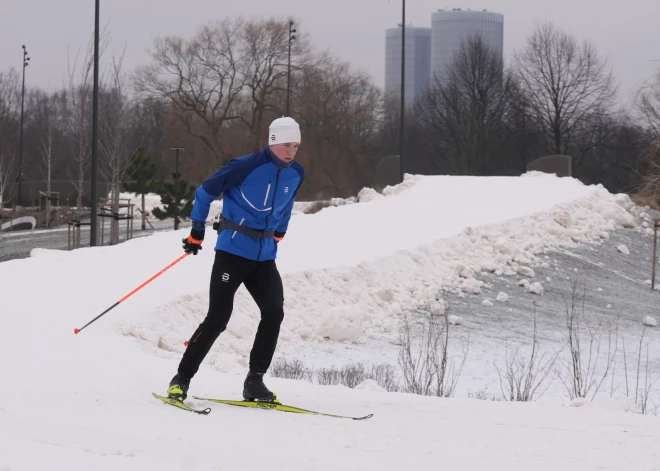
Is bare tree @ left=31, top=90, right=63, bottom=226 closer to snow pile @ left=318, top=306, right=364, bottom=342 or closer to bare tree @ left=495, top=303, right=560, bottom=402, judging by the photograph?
snow pile @ left=318, top=306, right=364, bottom=342

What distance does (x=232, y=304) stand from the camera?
6.23m

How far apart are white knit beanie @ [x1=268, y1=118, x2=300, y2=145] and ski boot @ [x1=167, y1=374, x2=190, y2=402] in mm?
1619

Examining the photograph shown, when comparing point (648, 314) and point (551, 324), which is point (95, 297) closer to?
point (551, 324)

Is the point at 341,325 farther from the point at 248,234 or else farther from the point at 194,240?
the point at 248,234

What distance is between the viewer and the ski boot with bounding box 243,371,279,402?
6348 mm

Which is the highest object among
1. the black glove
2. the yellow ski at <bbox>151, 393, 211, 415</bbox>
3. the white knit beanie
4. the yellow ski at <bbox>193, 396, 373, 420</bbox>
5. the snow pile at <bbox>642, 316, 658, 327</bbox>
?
the white knit beanie

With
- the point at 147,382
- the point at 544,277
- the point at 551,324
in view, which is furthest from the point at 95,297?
the point at 544,277

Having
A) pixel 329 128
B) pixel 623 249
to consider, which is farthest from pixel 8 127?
pixel 623 249

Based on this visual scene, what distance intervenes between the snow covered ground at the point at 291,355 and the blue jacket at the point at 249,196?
105 centimetres

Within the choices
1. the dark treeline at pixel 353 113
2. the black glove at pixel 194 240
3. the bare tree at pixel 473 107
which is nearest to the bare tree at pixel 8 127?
the dark treeline at pixel 353 113

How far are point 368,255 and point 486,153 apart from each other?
136 ft

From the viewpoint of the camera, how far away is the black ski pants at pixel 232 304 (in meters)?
6.25

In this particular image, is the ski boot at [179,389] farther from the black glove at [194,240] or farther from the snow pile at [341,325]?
the snow pile at [341,325]

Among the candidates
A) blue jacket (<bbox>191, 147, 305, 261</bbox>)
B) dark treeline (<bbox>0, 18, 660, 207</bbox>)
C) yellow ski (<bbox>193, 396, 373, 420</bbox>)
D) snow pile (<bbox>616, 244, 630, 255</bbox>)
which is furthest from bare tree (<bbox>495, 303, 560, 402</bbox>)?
dark treeline (<bbox>0, 18, 660, 207</bbox>)
